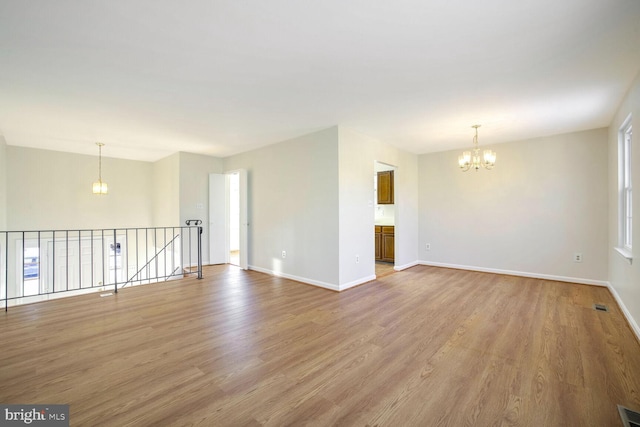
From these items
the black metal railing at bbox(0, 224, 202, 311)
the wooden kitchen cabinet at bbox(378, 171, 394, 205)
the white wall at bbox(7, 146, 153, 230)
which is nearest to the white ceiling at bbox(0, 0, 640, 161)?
the white wall at bbox(7, 146, 153, 230)

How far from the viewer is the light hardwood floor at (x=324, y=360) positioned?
5.62ft

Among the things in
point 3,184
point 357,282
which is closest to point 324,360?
point 357,282

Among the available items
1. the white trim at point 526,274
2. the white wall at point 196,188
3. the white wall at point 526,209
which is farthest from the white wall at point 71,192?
the white trim at point 526,274

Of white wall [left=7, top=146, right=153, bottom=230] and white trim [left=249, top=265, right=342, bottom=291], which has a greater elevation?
white wall [left=7, top=146, right=153, bottom=230]

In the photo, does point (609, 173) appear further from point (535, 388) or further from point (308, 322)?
point (308, 322)

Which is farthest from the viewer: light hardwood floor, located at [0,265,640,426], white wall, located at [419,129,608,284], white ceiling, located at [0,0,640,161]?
white wall, located at [419,129,608,284]

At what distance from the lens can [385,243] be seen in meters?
6.77

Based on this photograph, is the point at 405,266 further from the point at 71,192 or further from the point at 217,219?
the point at 71,192

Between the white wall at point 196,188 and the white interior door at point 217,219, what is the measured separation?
93 millimetres

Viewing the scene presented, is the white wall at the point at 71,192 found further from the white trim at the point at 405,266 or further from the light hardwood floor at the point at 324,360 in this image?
the white trim at the point at 405,266

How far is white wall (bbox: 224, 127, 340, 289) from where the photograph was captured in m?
4.40

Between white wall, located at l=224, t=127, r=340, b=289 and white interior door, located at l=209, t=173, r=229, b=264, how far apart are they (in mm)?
938

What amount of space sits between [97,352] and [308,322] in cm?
195

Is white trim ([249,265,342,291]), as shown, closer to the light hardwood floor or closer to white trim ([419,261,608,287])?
the light hardwood floor
